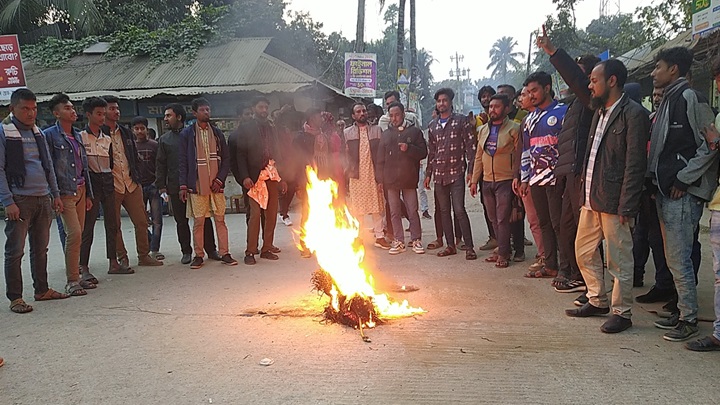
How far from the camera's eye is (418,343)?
3543 millimetres

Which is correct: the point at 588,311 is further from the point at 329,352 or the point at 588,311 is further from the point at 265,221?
the point at 265,221

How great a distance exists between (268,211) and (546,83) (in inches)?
150

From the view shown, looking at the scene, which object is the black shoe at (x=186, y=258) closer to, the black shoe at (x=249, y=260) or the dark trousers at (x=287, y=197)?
the black shoe at (x=249, y=260)

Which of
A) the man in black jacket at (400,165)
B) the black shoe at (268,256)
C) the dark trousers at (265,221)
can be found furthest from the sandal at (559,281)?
the black shoe at (268,256)

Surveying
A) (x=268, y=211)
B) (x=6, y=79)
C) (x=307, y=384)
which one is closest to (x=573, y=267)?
(x=307, y=384)

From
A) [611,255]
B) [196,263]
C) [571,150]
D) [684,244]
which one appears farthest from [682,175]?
[196,263]

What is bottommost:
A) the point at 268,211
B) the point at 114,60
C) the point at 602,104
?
the point at 268,211

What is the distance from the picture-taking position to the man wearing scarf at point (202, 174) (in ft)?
20.0

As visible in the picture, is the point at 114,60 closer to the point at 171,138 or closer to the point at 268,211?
the point at 171,138

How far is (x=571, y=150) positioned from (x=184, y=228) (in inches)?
195

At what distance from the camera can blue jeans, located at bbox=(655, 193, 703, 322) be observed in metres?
3.50

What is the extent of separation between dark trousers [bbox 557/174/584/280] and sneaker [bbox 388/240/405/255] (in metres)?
2.35

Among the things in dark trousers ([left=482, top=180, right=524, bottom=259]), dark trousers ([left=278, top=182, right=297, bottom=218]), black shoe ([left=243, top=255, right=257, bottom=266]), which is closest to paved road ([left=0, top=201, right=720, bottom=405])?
dark trousers ([left=482, top=180, right=524, bottom=259])

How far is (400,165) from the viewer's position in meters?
6.55
